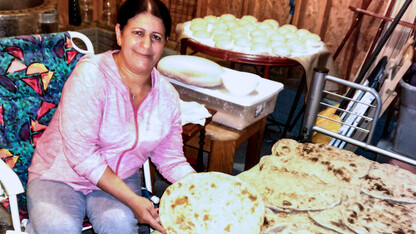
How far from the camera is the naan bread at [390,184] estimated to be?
4.62ft

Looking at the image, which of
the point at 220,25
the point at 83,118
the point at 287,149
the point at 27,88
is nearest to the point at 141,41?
A: the point at 83,118

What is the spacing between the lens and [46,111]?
1.88 meters

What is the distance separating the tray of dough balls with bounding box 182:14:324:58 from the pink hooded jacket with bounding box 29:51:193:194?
1702mm

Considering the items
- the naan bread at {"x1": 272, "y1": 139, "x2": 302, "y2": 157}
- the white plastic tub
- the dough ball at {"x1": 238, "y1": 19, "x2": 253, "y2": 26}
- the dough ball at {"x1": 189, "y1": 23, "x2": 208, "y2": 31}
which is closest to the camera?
the naan bread at {"x1": 272, "y1": 139, "x2": 302, "y2": 157}

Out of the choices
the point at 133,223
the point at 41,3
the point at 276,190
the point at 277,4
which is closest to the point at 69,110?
the point at 133,223

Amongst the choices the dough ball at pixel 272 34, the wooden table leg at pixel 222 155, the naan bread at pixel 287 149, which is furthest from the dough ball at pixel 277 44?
the naan bread at pixel 287 149

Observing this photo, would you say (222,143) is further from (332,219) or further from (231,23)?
(231,23)

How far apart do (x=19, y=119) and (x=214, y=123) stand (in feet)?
3.58

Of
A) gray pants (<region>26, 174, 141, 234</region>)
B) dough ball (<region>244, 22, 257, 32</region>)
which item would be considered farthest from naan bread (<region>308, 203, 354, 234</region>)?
dough ball (<region>244, 22, 257, 32</region>)

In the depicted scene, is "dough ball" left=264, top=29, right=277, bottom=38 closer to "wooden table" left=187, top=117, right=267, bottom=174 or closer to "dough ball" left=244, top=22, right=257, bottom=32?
"dough ball" left=244, top=22, right=257, bottom=32

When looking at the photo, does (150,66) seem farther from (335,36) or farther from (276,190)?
(335,36)

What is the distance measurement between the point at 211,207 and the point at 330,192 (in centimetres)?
44

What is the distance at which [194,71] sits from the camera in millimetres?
2305

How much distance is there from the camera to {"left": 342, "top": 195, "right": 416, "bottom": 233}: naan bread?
1.24 metres
